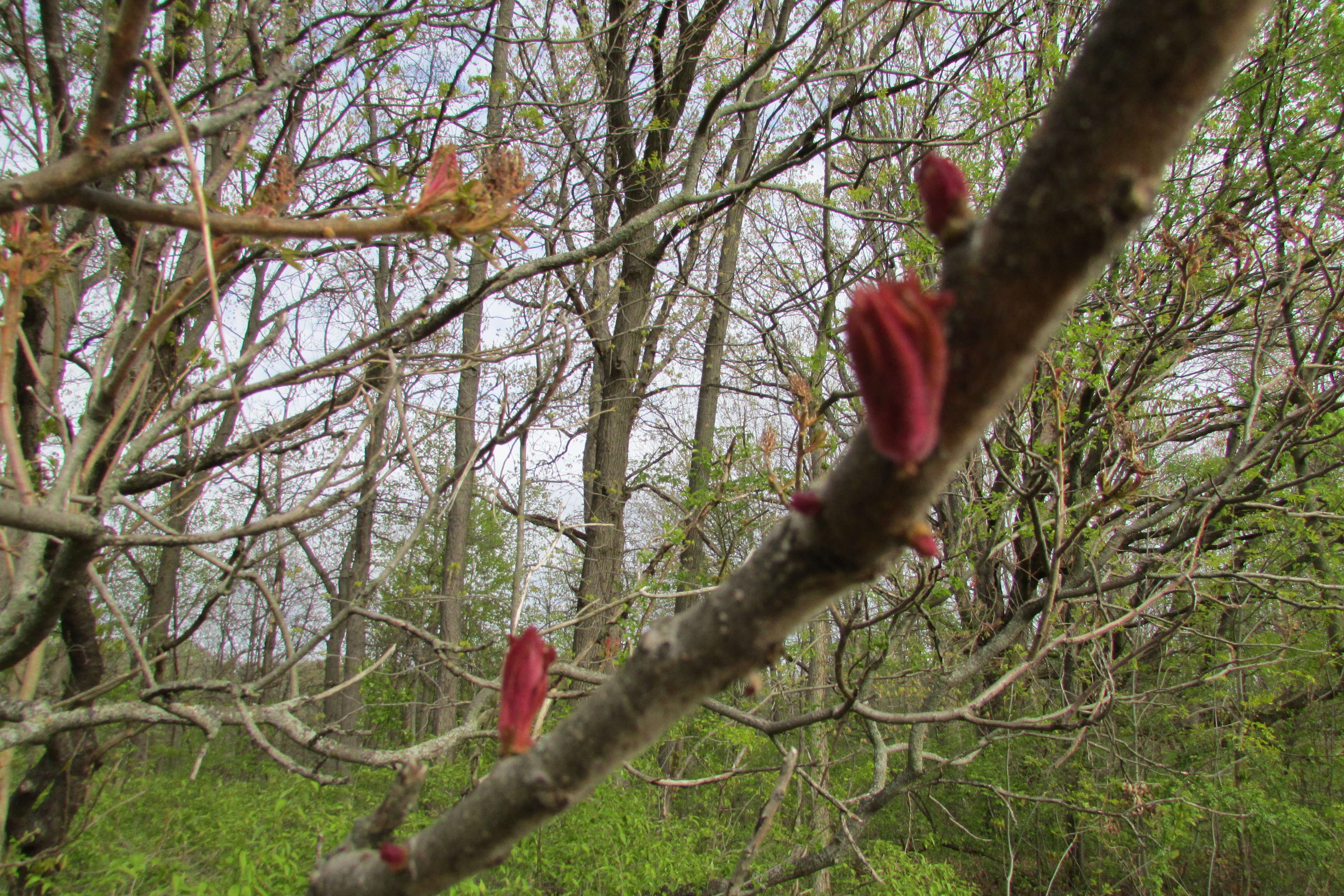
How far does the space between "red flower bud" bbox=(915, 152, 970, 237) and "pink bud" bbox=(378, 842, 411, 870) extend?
2.16ft

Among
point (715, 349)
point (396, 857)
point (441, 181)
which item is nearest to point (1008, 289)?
point (396, 857)

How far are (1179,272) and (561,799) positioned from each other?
16.6 ft

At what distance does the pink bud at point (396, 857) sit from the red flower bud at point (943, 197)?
25.9 inches

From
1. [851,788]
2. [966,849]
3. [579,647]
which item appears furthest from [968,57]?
[966,849]

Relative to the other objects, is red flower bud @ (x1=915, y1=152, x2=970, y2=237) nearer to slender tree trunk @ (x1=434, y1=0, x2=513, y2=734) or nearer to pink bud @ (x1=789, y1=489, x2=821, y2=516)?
pink bud @ (x1=789, y1=489, x2=821, y2=516)

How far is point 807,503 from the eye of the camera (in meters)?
0.46

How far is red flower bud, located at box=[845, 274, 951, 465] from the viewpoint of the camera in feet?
1.26

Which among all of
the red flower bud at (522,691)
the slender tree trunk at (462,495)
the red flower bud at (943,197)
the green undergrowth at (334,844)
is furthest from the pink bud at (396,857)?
the slender tree trunk at (462,495)

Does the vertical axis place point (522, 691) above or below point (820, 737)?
above

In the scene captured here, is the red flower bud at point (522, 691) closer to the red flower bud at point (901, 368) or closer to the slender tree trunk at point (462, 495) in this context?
the red flower bud at point (901, 368)

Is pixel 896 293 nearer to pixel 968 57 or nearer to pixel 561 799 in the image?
pixel 561 799

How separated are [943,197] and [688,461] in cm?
995

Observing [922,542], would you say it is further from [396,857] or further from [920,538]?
[396,857]

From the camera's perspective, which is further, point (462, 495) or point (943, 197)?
point (462, 495)
